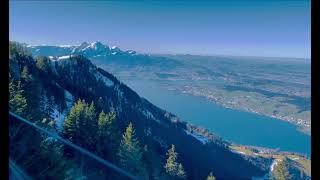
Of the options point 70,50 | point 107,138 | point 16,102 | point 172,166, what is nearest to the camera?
point 16,102

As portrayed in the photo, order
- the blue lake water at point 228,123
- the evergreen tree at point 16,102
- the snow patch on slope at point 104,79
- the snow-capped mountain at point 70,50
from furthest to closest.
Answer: the blue lake water at point 228,123, the snow patch on slope at point 104,79, the snow-capped mountain at point 70,50, the evergreen tree at point 16,102

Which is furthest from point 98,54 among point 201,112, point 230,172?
point 230,172

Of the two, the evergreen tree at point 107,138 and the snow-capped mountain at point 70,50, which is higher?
the snow-capped mountain at point 70,50

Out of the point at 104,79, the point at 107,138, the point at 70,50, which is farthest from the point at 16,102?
the point at 70,50

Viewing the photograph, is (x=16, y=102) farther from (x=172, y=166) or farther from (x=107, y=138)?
(x=172, y=166)

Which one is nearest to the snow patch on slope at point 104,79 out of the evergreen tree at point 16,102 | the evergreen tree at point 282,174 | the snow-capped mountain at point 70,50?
the snow-capped mountain at point 70,50

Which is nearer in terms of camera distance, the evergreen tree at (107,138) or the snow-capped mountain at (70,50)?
the evergreen tree at (107,138)

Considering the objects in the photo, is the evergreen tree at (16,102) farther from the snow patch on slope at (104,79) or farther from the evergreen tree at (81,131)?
the snow patch on slope at (104,79)

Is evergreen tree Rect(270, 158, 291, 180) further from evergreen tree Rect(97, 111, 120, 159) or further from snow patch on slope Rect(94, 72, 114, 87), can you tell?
snow patch on slope Rect(94, 72, 114, 87)

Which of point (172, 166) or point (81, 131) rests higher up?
point (81, 131)
